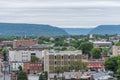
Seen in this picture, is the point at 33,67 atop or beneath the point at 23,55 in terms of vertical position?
beneath

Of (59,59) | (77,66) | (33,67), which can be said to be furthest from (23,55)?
(77,66)

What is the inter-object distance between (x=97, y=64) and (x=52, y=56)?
667cm

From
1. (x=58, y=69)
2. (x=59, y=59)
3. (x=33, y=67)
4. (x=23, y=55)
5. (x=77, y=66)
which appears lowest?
(x=33, y=67)

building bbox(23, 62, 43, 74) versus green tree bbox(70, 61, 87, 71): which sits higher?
green tree bbox(70, 61, 87, 71)

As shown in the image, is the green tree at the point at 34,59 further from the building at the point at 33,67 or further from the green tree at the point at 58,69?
the green tree at the point at 58,69

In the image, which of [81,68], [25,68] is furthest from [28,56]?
[81,68]

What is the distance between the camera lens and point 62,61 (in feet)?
231

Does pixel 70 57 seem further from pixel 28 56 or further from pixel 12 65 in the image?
pixel 28 56

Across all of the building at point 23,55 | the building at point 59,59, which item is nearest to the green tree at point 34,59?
Result: the building at point 23,55

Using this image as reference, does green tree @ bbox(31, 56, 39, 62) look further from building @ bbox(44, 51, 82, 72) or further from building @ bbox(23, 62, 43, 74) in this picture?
Answer: building @ bbox(44, 51, 82, 72)

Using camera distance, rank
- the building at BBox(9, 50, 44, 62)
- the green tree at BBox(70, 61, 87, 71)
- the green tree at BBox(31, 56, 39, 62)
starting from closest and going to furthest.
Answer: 1. the green tree at BBox(70, 61, 87, 71)
2. the green tree at BBox(31, 56, 39, 62)
3. the building at BBox(9, 50, 44, 62)

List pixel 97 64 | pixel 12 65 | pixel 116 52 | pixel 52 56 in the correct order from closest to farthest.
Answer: pixel 52 56 < pixel 97 64 < pixel 12 65 < pixel 116 52

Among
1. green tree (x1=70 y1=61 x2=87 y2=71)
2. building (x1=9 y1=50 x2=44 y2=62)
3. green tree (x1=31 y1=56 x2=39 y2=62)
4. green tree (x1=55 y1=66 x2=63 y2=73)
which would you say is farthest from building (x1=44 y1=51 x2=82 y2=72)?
building (x1=9 y1=50 x2=44 y2=62)

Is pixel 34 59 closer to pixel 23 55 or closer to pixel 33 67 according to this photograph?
pixel 23 55
